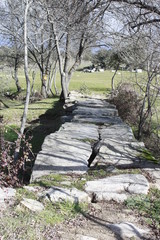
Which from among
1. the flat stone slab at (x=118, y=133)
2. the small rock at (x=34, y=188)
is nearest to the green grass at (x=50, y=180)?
the small rock at (x=34, y=188)

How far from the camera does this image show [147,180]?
3.37 m

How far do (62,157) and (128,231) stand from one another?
167cm

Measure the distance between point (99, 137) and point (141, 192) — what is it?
201cm

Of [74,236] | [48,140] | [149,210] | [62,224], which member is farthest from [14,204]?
[48,140]

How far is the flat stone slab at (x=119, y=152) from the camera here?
391 centimetres

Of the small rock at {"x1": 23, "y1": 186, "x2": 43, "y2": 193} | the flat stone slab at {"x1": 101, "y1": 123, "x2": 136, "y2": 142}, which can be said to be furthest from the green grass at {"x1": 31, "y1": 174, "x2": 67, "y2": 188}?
the flat stone slab at {"x1": 101, "y1": 123, "x2": 136, "y2": 142}

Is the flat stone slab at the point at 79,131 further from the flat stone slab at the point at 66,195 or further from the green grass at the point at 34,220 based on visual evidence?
the green grass at the point at 34,220

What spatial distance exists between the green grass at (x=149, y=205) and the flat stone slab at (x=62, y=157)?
84 centimetres

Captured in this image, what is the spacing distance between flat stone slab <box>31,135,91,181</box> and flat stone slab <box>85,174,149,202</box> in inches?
16.8

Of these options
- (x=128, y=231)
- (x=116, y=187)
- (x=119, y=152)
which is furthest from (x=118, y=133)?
(x=128, y=231)

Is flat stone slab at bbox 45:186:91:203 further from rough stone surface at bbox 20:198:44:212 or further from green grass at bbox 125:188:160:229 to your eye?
green grass at bbox 125:188:160:229

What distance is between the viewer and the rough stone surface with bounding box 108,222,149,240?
7.62 ft

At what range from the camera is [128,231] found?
2.37 m

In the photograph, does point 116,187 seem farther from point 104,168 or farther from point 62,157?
point 62,157
